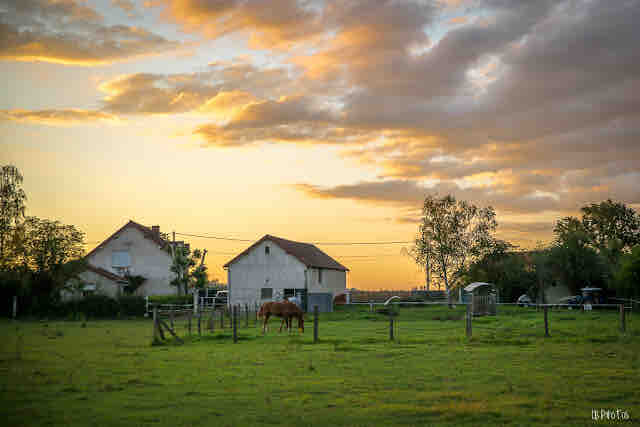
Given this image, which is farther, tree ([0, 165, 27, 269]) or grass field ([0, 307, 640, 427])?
tree ([0, 165, 27, 269])

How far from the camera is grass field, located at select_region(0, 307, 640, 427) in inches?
384

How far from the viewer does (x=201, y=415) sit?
980 centimetres

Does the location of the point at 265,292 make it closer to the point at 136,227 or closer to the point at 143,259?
the point at 143,259

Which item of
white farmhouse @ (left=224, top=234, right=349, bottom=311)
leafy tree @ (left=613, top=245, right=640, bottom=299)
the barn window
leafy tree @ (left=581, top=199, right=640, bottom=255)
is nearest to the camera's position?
leafy tree @ (left=613, top=245, right=640, bottom=299)

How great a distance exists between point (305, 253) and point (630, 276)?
3064 cm

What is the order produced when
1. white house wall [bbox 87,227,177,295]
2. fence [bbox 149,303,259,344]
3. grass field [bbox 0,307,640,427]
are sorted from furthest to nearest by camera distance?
white house wall [bbox 87,227,177,295]
fence [bbox 149,303,259,344]
grass field [bbox 0,307,640,427]

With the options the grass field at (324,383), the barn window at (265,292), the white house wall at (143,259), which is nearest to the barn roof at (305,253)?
the barn window at (265,292)

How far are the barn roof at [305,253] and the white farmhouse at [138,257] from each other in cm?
956

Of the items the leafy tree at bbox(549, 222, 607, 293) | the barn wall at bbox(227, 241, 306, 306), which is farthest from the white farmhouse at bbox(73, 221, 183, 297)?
the leafy tree at bbox(549, 222, 607, 293)

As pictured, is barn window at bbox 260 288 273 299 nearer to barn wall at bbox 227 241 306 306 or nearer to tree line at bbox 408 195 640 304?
barn wall at bbox 227 241 306 306

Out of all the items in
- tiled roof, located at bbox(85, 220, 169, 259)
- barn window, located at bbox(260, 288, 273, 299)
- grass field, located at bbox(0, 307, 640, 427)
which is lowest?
grass field, located at bbox(0, 307, 640, 427)

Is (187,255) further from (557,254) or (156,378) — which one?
(156,378)

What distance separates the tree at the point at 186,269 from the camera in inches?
2488

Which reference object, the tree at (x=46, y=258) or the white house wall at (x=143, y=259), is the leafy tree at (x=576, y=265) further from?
the tree at (x=46, y=258)
